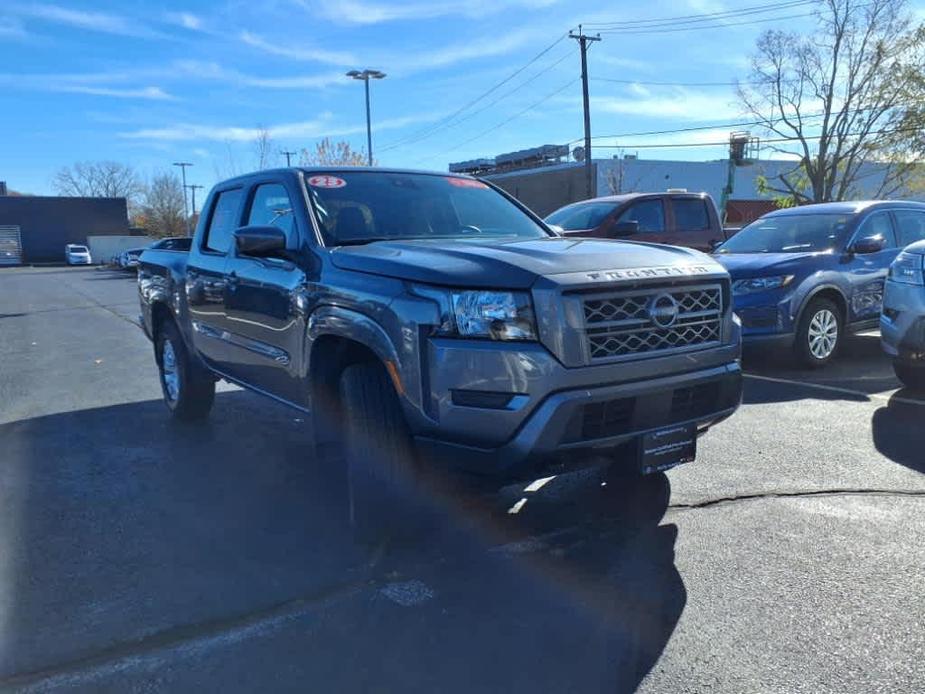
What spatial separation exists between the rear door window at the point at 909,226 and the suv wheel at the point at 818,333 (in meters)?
1.60

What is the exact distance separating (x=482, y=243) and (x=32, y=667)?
268cm

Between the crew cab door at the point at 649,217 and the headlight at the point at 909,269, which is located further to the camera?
the crew cab door at the point at 649,217

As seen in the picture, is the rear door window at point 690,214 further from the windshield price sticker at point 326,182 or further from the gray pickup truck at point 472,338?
the windshield price sticker at point 326,182

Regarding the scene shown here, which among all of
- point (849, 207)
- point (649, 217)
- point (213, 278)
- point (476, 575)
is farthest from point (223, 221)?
point (649, 217)

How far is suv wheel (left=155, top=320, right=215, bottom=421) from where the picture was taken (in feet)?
20.1

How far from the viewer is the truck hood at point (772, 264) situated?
7.80m

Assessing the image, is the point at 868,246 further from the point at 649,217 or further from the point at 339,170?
the point at 339,170

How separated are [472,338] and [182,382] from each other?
12.6 ft

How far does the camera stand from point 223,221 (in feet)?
18.3

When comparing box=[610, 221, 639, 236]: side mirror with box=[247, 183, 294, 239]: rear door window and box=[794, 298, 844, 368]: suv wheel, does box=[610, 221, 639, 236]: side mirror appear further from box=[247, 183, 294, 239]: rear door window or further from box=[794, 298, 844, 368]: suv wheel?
box=[794, 298, 844, 368]: suv wheel

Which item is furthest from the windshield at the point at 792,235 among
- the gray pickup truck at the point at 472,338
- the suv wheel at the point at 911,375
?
the gray pickup truck at the point at 472,338

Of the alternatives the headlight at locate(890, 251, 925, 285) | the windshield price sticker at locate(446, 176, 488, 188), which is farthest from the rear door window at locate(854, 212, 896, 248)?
the windshield price sticker at locate(446, 176, 488, 188)

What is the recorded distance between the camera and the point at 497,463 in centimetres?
309

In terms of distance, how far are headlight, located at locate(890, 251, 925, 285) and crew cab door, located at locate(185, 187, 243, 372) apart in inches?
207
